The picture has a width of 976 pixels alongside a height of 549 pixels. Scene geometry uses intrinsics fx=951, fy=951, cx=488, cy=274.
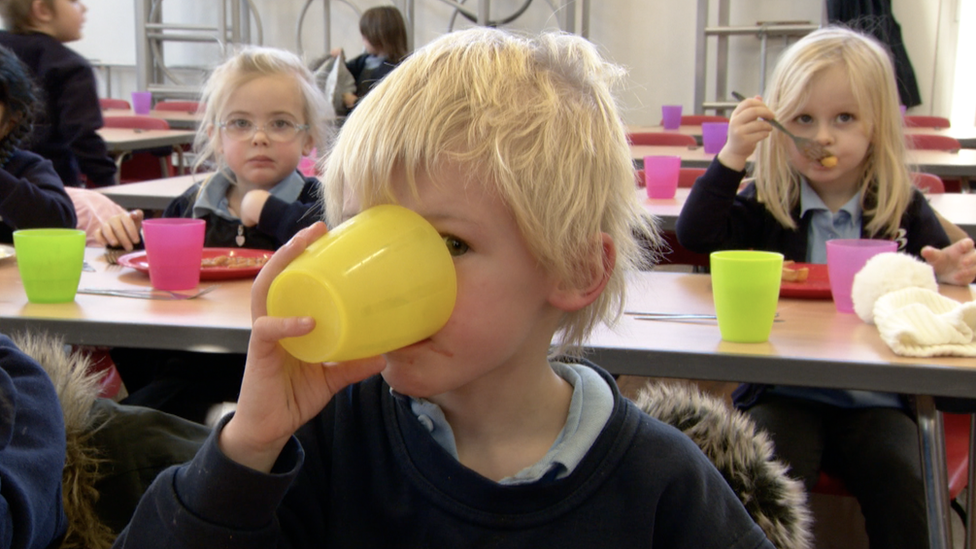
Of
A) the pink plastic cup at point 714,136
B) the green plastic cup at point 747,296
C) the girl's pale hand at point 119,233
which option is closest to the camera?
the green plastic cup at point 747,296

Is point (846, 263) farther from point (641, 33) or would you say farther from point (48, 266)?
point (641, 33)

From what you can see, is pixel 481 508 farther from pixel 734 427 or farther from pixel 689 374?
pixel 689 374

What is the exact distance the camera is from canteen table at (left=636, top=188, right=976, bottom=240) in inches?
84.4

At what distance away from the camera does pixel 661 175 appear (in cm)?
256

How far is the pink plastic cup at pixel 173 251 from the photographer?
160 centimetres

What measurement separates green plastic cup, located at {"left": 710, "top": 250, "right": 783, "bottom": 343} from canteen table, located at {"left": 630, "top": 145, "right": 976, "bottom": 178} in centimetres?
132

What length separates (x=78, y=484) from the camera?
94 centimetres

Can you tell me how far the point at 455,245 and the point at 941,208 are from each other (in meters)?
1.93

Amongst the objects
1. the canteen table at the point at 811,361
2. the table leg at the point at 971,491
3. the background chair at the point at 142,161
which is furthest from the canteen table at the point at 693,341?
the background chair at the point at 142,161

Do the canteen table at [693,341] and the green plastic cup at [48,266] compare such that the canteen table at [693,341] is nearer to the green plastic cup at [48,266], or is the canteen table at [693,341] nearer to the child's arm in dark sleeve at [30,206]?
the green plastic cup at [48,266]

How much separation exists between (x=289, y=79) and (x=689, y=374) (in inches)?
59.4

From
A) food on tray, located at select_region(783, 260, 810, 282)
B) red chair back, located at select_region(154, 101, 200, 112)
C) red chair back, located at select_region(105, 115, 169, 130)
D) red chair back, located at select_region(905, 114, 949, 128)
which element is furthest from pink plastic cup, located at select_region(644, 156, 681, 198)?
red chair back, located at select_region(154, 101, 200, 112)

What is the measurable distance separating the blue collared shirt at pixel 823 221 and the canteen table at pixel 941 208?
0.24 m

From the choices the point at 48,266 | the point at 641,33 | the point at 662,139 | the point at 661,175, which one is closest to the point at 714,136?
the point at 662,139
